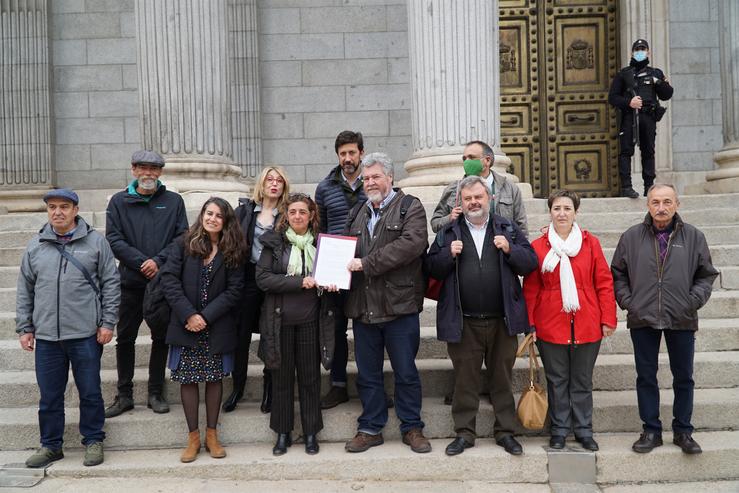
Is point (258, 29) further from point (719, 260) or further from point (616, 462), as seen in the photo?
point (616, 462)

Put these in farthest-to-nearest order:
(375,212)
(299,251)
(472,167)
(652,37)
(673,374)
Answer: (652,37)
(472,167)
(375,212)
(299,251)
(673,374)

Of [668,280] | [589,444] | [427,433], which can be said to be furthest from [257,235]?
[668,280]

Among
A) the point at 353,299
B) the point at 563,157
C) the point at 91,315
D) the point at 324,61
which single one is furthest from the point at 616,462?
the point at 324,61

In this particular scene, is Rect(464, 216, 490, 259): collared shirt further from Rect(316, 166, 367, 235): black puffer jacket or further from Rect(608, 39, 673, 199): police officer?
Rect(608, 39, 673, 199): police officer

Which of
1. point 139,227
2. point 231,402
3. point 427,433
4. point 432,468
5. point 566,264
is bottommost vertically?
point 432,468

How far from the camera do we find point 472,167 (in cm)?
553

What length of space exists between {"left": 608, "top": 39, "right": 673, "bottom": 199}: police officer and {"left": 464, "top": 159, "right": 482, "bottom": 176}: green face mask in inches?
166

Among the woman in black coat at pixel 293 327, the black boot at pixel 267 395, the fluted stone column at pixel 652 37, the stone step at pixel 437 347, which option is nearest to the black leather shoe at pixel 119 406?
the stone step at pixel 437 347

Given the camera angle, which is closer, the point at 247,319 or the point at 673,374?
the point at 673,374

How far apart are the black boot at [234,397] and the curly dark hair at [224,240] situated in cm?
112

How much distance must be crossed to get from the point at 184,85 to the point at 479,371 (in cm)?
514

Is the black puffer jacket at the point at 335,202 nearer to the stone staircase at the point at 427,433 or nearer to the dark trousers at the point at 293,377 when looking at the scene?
the dark trousers at the point at 293,377

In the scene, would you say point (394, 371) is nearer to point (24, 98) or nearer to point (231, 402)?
point (231, 402)

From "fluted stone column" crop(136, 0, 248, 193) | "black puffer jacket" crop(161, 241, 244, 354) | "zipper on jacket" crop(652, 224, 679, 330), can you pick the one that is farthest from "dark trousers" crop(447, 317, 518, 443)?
"fluted stone column" crop(136, 0, 248, 193)
